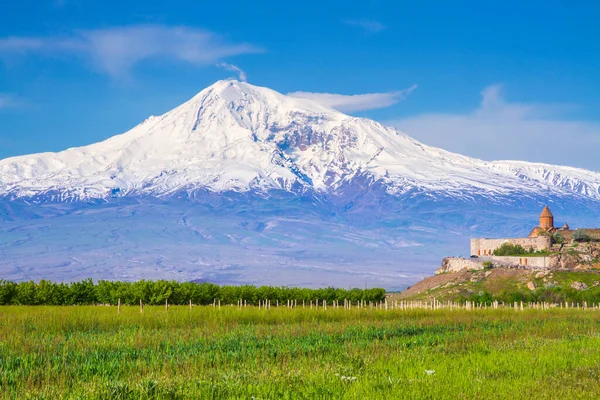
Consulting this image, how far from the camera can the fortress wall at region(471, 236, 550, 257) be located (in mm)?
92125

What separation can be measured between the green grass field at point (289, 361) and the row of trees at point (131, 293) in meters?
26.4

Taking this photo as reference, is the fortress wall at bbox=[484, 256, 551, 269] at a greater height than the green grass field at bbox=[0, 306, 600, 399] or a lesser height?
greater

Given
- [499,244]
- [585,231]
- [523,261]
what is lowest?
[523,261]

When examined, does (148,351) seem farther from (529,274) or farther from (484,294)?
(529,274)

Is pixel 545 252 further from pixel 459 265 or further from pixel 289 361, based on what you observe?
pixel 289 361

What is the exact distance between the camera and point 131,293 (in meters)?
59.8

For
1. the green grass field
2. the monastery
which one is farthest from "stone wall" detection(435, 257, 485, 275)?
the green grass field

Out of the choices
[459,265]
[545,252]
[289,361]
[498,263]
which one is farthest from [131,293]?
[545,252]

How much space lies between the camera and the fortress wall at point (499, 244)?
92.1m

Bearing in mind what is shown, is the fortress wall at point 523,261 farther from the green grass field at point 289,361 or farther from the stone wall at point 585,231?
the green grass field at point 289,361

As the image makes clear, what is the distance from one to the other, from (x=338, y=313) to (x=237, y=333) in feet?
46.0

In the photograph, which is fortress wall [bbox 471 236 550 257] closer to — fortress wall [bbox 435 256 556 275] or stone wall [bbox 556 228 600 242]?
stone wall [bbox 556 228 600 242]

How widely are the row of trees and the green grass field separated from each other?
26.4 meters

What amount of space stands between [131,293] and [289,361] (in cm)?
4066
